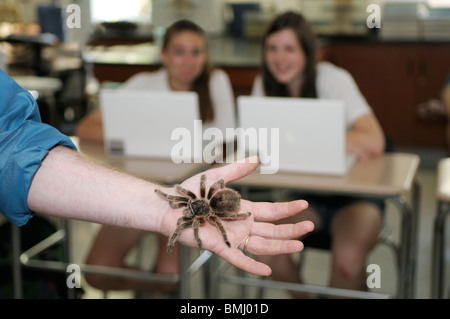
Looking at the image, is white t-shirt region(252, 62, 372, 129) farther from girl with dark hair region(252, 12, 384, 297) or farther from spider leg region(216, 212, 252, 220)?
spider leg region(216, 212, 252, 220)

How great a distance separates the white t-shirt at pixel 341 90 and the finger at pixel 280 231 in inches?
61.8

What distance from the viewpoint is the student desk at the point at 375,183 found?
6.94ft

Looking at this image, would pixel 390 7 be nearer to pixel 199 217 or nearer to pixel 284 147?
pixel 284 147

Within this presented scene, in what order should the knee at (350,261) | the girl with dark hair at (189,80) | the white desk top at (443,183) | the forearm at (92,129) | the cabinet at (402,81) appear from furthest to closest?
the cabinet at (402,81) < the girl with dark hair at (189,80) < the forearm at (92,129) < the knee at (350,261) < the white desk top at (443,183)

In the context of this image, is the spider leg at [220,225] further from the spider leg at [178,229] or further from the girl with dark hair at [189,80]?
the girl with dark hair at [189,80]

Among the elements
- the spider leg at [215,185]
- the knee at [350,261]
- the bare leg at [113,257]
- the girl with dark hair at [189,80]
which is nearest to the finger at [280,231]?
the spider leg at [215,185]

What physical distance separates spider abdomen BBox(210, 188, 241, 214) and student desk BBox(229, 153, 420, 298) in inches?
40.3

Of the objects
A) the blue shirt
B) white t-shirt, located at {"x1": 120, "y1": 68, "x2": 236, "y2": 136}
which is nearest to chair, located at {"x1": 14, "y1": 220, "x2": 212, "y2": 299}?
white t-shirt, located at {"x1": 120, "y1": 68, "x2": 236, "y2": 136}

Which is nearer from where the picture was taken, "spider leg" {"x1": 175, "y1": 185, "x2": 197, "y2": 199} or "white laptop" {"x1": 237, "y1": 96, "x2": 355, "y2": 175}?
"spider leg" {"x1": 175, "y1": 185, "x2": 197, "y2": 199}

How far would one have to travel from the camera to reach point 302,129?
2152mm

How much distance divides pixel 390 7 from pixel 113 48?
261cm

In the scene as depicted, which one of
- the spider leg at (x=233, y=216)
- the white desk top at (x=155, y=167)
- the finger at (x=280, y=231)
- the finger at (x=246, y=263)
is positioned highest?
the spider leg at (x=233, y=216)

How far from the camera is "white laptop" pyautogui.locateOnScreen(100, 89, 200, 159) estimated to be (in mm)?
2285


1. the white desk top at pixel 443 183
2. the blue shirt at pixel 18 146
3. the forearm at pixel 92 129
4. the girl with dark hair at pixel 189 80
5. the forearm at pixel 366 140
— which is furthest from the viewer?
the girl with dark hair at pixel 189 80
